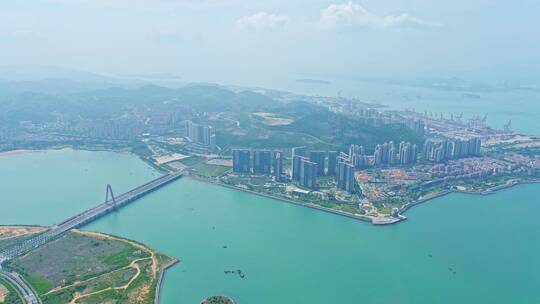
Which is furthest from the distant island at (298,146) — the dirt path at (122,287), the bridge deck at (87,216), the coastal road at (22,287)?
the coastal road at (22,287)

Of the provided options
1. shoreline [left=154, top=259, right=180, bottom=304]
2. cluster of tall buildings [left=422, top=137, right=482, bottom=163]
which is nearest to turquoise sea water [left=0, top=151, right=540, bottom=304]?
shoreline [left=154, top=259, right=180, bottom=304]

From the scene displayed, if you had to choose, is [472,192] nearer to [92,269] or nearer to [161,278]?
[161,278]

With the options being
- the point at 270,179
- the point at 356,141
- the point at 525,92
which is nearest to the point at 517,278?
the point at 270,179

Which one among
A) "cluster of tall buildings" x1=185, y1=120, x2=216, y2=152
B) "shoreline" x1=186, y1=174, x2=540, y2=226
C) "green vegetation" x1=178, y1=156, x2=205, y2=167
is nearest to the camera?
"shoreline" x1=186, y1=174, x2=540, y2=226

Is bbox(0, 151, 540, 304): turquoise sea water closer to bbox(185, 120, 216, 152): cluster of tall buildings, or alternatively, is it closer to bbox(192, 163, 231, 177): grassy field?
bbox(192, 163, 231, 177): grassy field

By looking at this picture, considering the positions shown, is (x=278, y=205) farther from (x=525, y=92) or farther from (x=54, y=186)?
(x=525, y=92)

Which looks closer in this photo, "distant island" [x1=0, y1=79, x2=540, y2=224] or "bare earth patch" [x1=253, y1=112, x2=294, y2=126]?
"distant island" [x1=0, y1=79, x2=540, y2=224]
